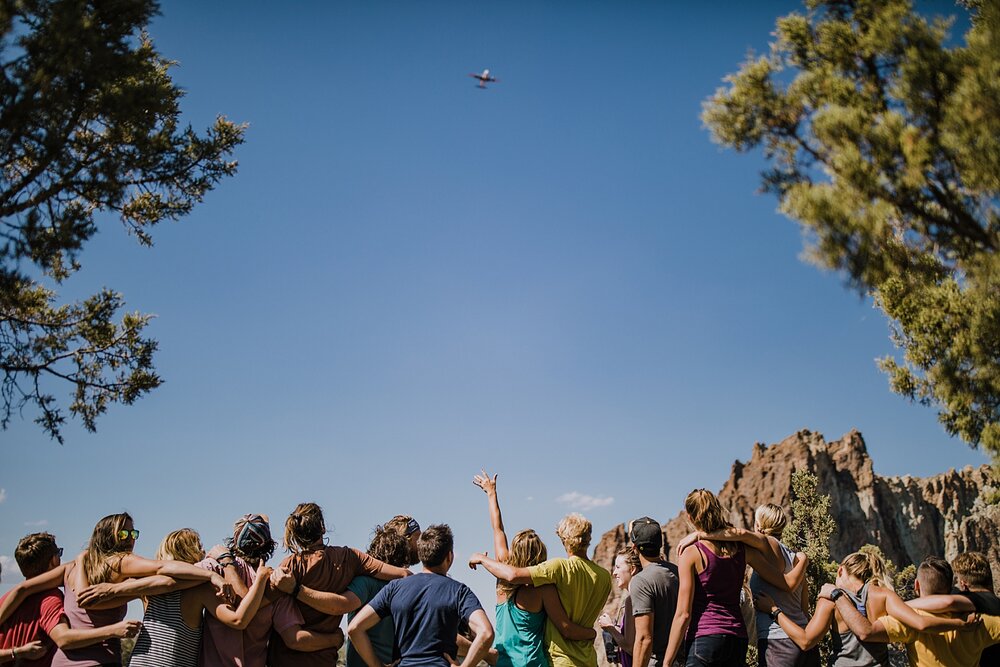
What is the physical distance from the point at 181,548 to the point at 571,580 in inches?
114

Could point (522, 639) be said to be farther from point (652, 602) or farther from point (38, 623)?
point (38, 623)

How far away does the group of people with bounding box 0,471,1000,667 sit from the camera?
5.00 meters

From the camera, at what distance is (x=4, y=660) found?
5.73 metres

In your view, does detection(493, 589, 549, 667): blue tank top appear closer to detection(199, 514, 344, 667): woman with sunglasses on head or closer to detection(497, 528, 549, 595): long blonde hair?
detection(497, 528, 549, 595): long blonde hair

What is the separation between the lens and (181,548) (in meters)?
5.21

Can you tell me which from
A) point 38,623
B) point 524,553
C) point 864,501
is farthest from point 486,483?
point 864,501

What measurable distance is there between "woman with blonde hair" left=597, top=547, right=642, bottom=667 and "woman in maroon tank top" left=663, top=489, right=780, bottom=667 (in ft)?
2.90

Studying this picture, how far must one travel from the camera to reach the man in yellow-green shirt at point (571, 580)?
217 inches

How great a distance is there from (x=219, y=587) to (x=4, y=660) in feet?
7.32

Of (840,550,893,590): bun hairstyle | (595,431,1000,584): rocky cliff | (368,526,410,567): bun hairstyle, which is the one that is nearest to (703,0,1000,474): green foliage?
(840,550,893,590): bun hairstyle

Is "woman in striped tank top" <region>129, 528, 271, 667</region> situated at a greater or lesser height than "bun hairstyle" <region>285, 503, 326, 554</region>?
lesser

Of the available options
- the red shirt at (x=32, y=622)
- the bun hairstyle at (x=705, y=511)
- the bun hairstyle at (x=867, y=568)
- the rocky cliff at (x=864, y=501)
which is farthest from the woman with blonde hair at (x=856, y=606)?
the rocky cliff at (x=864, y=501)

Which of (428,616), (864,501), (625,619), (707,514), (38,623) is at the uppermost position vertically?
(864,501)

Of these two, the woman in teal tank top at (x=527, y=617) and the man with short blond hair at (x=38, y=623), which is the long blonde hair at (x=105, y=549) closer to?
the man with short blond hair at (x=38, y=623)
